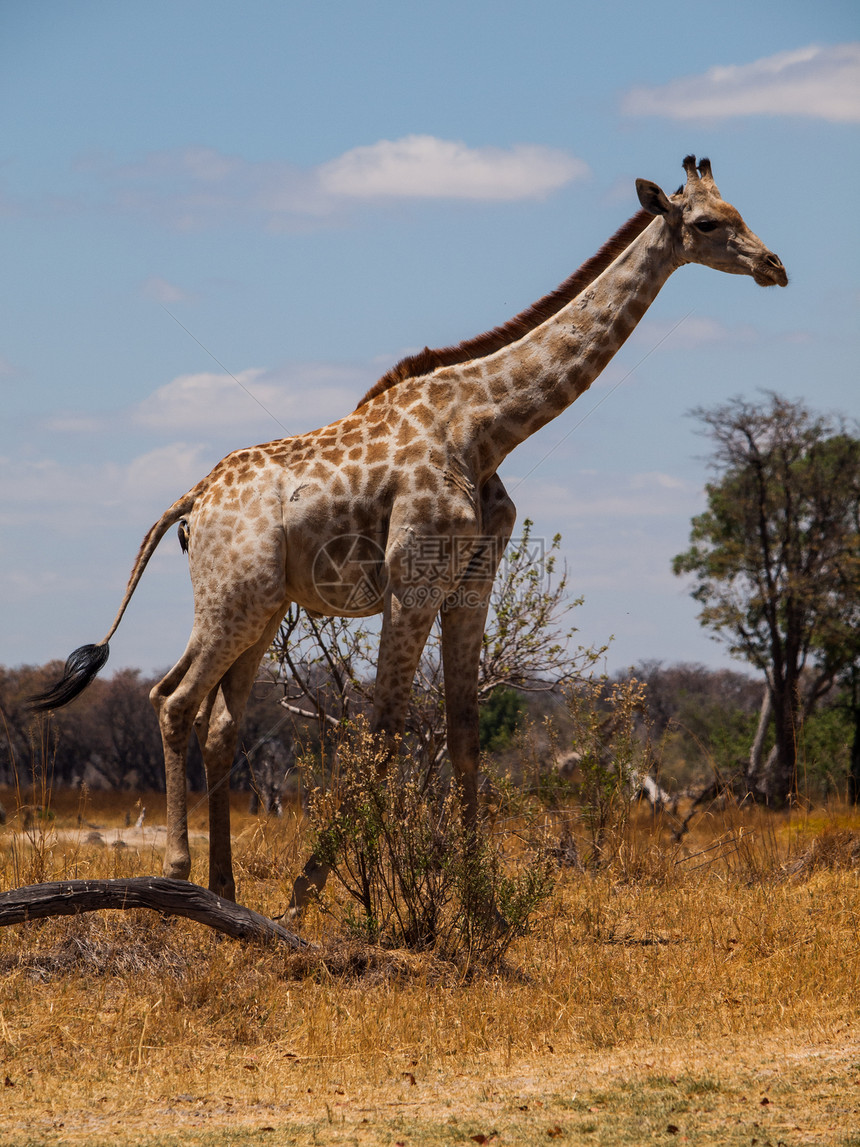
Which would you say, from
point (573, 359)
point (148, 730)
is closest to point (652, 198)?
point (573, 359)

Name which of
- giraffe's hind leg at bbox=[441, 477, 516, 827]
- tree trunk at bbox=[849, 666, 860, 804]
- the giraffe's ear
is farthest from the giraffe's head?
tree trunk at bbox=[849, 666, 860, 804]

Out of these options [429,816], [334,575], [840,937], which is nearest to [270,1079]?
[429,816]

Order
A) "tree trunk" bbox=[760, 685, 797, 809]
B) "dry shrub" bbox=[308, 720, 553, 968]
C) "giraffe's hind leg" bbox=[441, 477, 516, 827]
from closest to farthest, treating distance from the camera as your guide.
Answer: "dry shrub" bbox=[308, 720, 553, 968] < "giraffe's hind leg" bbox=[441, 477, 516, 827] < "tree trunk" bbox=[760, 685, 797, 809]

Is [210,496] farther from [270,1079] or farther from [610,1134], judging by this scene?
[610,1134]

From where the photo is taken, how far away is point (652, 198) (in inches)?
259

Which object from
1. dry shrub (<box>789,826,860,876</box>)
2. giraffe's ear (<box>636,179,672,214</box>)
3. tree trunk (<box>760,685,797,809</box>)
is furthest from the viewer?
tree trunk (<box>760,685,797,809</box>)

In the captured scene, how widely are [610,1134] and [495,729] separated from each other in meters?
22.1

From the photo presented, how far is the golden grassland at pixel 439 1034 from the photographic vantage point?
13.0ft

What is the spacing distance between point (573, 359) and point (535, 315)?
0.47 m

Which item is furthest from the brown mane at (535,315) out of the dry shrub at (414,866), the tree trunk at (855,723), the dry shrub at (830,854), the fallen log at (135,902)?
the tree trunk at (855,723)

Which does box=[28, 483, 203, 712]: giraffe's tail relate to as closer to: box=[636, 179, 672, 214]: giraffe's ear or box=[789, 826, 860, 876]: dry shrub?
box=[636, 179, 672, 214]: giraffe's ear

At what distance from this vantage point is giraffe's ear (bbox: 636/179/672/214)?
6.54 m

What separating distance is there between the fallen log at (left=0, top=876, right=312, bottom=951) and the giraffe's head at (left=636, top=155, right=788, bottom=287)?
4.37 meters

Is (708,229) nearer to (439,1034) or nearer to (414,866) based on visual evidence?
(414,866)
